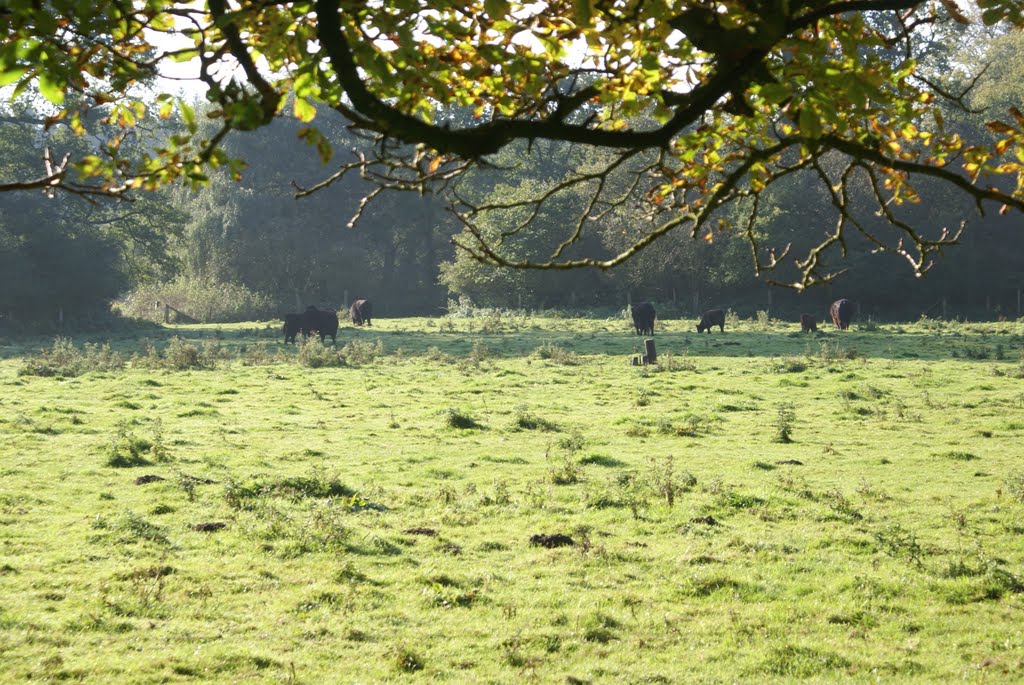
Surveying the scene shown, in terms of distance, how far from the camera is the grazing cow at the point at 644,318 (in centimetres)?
4384

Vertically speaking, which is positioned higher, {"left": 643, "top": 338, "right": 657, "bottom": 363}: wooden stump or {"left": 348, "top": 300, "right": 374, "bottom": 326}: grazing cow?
{"left": 348, "top": 300, "right": 374, "bottom": 326}: grazing cow

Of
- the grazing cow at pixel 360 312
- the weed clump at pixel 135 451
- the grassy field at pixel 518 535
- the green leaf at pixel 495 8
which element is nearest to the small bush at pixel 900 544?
the grassy field at pixel 518 535

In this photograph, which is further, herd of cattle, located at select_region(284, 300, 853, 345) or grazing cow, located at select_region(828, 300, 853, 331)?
grazing cow, located at select_region(828, 300, 853, 331)

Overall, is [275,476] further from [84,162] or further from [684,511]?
[84,162]

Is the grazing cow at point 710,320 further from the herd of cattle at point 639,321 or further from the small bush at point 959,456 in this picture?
the small bush at point 959,456

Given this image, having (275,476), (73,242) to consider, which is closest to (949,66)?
(73,242)

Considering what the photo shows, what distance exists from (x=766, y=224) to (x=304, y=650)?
5340 centimetres

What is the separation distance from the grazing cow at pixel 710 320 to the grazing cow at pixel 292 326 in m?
15.8

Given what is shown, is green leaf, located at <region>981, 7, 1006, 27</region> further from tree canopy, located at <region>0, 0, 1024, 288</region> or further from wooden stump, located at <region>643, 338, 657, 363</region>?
wooden stump, located at <region>643, 338, 657, 363</region>

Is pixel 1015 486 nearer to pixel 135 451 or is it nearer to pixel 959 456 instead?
pixel 959 456

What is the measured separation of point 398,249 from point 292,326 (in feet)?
132

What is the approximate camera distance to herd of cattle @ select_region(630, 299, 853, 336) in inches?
1715

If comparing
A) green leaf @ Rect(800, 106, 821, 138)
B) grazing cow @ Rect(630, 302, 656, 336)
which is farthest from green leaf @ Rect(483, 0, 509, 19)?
grazing cow @ Rect(630, 302, 656, 336)

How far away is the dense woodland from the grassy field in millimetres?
27525
